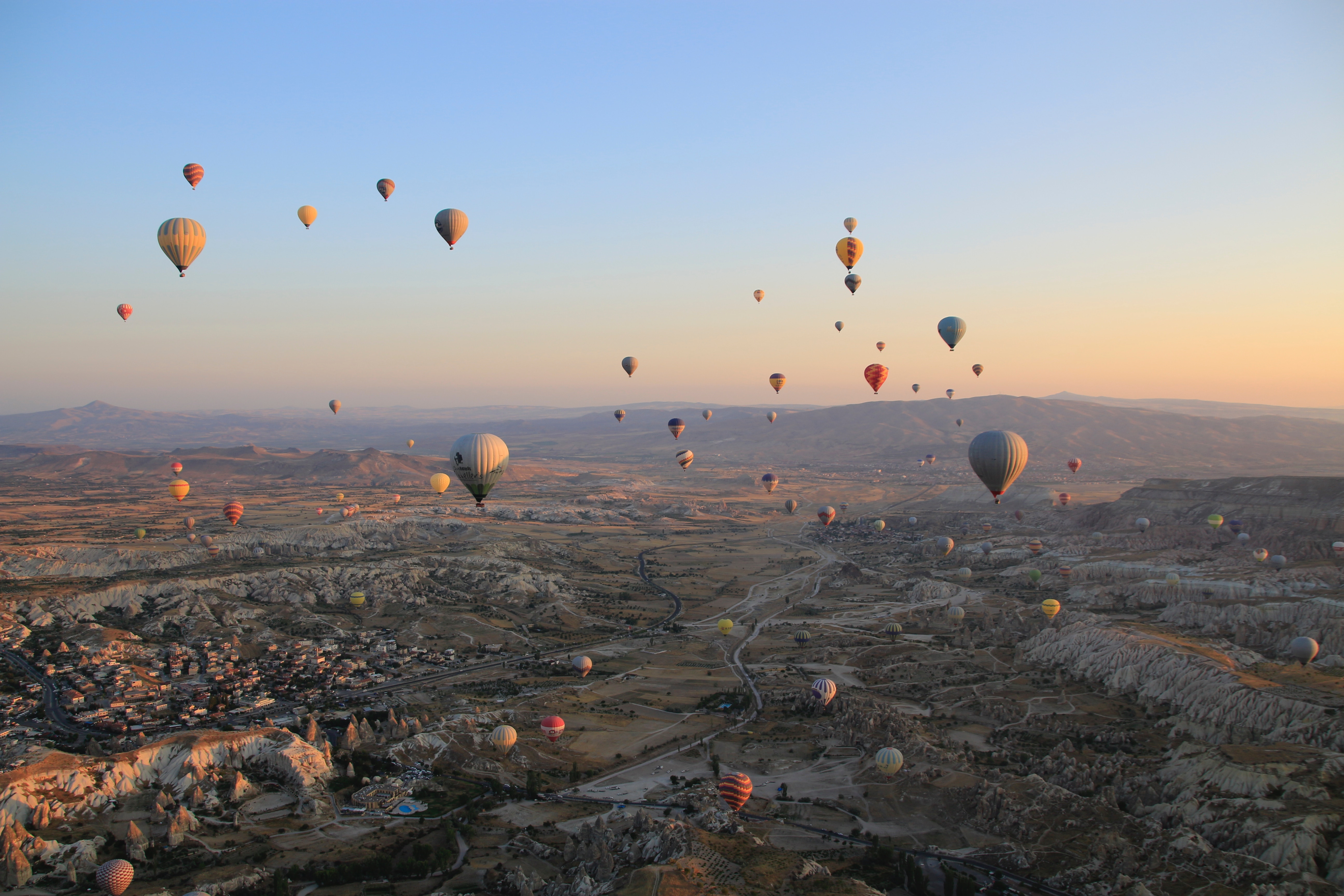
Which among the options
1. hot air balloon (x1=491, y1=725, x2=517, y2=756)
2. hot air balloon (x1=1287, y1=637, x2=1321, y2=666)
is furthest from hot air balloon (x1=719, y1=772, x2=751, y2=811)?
hot air balloon (x1=1287, y1=637, x2=1321, y2=666)

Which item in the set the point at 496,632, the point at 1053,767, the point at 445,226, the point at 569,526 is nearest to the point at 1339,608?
the point at 1053,767

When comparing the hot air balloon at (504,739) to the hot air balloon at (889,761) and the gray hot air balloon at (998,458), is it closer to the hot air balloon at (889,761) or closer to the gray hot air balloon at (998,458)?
the hot air balloon at (889,761)

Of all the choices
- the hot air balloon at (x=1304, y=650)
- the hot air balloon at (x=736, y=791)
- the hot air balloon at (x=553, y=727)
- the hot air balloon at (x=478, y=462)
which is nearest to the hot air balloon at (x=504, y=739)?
the hot air balloon at (x=553, y=727)

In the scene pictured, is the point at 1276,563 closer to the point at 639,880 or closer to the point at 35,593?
the point at 639,880

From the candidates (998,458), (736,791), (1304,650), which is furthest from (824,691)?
(1304,650)

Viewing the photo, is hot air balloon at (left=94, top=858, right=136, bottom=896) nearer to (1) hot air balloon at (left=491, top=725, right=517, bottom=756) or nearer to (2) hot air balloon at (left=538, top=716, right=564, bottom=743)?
(1) hot air balloon at (left=491, top=725, right=517, bottom=756)

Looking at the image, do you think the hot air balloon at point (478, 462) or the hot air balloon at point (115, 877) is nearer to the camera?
the hot air balloon at point (115, 877)

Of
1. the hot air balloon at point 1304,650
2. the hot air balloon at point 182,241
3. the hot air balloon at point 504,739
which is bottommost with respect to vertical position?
the hot air balloon at point 504,739
